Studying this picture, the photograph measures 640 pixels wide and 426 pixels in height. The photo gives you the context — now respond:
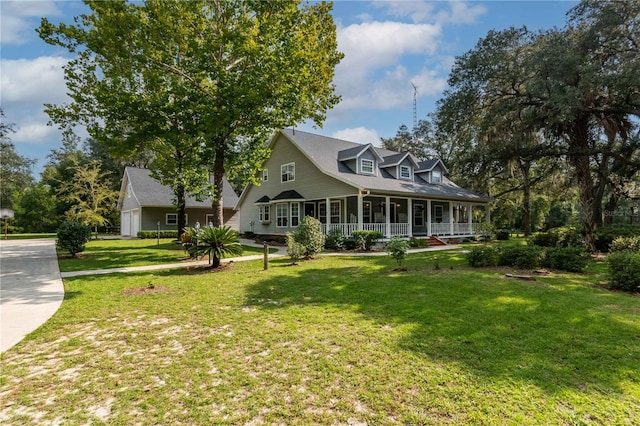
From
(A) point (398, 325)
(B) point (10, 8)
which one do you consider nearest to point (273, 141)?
(B) point (10, 8)

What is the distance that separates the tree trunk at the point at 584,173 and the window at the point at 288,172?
51.5ft

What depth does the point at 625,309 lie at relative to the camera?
20.2ft

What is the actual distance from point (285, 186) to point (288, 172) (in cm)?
106

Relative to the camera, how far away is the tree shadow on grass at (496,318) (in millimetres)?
3930

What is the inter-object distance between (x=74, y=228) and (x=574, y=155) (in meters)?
24.0

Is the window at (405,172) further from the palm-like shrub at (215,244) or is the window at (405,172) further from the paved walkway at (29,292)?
the palm-like shrub at (215,244)

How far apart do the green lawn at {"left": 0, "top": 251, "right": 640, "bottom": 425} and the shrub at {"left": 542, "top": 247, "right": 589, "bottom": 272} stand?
3.05 metres

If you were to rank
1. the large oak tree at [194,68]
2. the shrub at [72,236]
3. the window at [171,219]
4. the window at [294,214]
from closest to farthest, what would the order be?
1. the large oak tree at [194,68]
2. the shrub at [72,236]
3. the window at [294,214]
4. the window at [171,219]

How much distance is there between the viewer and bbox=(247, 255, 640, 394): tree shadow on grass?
12.9 feet

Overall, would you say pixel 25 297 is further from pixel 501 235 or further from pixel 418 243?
pixel 501 235

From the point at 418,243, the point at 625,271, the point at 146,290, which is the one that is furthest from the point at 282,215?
the point at 625,271

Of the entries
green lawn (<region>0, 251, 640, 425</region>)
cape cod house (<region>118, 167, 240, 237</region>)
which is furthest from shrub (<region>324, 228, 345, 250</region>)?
cape cod house (<region>118, 167, 240, 237</region>)

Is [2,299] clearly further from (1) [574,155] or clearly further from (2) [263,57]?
(1) [574,155]

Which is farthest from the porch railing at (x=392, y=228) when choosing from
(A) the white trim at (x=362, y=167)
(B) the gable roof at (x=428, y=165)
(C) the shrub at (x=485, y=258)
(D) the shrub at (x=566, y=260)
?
(D) the shrub at (x=566, y=260)
